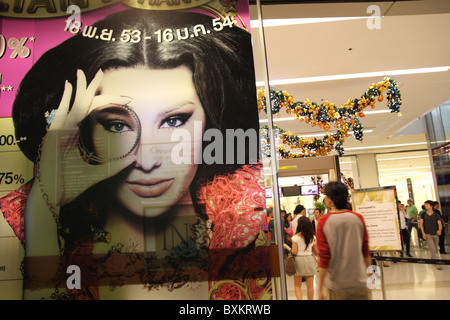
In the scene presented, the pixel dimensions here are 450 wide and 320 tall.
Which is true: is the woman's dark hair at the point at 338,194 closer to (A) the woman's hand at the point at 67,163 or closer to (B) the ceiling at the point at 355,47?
(B) the ceiling at the point at 355,47

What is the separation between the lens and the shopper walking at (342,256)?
8.07 ft

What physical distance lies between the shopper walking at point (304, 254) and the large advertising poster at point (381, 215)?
2.26 feet

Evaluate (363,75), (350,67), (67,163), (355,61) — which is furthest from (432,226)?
(67,163)

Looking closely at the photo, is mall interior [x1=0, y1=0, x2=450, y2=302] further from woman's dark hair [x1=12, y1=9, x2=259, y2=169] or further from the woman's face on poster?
the woman's face on poster

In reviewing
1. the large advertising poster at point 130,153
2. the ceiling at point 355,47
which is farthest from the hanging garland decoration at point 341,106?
the large advertising poster at point 130,153

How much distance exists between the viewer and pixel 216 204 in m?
2.99

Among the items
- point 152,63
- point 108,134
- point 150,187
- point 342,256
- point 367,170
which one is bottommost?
point 342,256

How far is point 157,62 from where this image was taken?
3.19 metres

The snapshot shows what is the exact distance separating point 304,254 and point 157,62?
3.07 m

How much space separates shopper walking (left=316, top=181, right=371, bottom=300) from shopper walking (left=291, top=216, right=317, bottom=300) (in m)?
2.24

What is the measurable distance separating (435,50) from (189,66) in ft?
16.0

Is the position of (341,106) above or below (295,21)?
below

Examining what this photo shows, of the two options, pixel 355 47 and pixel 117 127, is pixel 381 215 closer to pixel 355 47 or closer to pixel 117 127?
pixel 355 47
